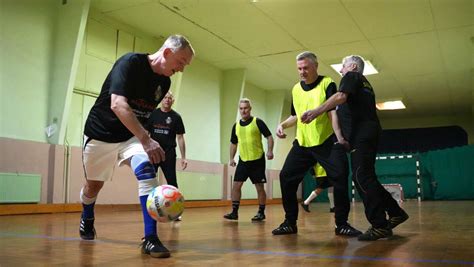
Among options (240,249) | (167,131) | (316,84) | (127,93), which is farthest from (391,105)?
(127,93)

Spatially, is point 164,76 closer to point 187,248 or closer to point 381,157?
point 187,248

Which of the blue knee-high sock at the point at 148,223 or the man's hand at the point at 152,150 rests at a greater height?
the man's hand at the point at 152,150

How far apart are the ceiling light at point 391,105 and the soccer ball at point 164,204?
16.6 metres

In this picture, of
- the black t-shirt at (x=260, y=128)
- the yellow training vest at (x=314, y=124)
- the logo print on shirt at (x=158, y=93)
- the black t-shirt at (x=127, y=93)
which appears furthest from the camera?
the black t-shirt at (x=260, y=128)

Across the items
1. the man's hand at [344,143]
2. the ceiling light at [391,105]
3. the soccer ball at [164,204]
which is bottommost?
the soccer ball at [164,204]

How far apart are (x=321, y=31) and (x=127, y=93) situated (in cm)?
793

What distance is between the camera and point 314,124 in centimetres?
429

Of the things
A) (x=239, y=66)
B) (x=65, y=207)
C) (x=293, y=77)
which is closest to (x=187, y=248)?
(x=65, y=207)

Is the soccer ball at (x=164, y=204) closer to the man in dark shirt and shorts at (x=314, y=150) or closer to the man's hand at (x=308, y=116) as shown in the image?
the man's hand at (x=308, y=116)

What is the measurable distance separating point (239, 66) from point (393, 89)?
6.36 metres

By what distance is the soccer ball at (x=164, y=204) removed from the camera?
2816 mm

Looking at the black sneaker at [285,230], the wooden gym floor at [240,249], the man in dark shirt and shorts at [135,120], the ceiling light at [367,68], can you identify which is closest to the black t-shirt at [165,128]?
the wooden gym floor at [240,249]

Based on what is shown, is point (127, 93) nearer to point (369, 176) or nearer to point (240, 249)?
point (240, 249)

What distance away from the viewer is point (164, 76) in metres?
3.34
